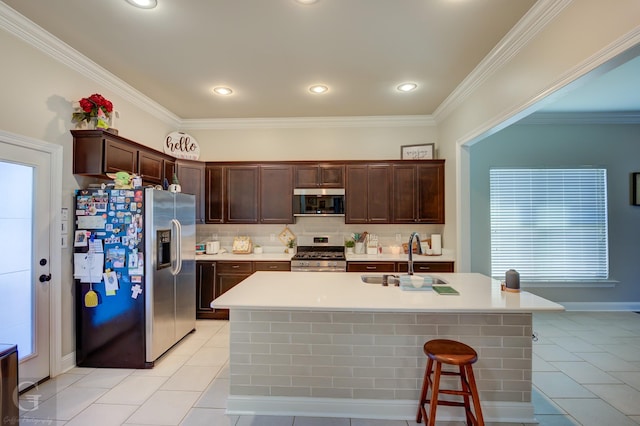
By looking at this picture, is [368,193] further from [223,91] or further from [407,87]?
[223,91]

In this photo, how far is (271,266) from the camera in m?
4.01

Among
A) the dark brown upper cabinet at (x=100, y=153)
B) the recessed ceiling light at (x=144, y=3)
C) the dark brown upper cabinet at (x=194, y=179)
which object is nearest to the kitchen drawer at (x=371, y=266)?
the dark brown upper cabinet at (x=194, y=179)

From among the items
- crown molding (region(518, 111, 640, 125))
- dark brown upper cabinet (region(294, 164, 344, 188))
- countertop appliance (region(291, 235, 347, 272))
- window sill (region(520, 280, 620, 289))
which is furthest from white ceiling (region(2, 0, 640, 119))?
window sill (region(520, 280, 620, 289))

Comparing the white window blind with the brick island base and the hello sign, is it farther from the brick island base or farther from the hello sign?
the hello sign

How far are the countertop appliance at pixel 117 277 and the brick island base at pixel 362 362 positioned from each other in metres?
1.20

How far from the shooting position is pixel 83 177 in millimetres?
2871

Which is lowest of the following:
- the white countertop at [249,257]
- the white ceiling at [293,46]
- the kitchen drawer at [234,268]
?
the kitchen drawer at [234,268]

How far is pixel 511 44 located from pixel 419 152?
203 cm

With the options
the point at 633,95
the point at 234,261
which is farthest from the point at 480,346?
the point at 633,95

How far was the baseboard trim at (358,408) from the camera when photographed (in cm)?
201

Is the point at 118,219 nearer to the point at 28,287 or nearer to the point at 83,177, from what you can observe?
the point at 83,177

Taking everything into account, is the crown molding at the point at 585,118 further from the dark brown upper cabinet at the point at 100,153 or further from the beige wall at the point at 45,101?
the beige wall at the point at 45,101

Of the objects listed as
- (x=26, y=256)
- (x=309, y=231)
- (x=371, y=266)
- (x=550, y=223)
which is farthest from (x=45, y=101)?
(x=550, y=223)

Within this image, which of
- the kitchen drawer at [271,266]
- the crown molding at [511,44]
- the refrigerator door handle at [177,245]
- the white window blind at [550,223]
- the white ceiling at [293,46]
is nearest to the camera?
the crown molding at [511,44]
